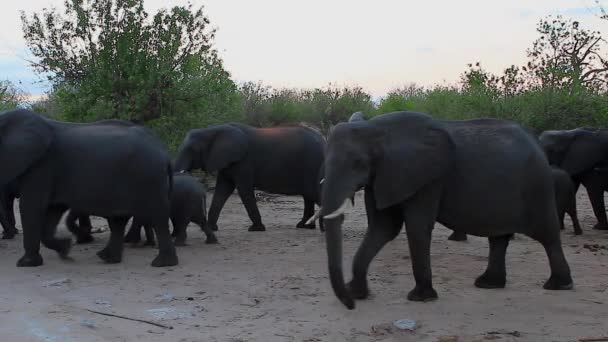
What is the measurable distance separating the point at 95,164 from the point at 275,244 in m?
2.71

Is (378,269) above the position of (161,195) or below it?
below

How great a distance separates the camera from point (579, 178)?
11.0m

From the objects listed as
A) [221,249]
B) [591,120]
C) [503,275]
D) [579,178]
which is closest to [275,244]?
[221,249]

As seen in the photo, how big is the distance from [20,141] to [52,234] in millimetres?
1074

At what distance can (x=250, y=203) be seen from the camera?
35.8 feet

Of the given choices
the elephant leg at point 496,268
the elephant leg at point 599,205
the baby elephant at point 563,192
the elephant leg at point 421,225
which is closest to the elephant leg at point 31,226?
the elephant leg at point 421,225

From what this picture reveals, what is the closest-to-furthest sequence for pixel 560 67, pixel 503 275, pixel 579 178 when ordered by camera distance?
1. pixel 503 275
2. pixel 579 178
3. pixel 560 67

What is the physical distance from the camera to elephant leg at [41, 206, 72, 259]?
26.9 ft

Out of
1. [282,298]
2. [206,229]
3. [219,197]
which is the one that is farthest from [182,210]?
[282,298]

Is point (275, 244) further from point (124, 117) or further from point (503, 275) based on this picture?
point (124, 117)

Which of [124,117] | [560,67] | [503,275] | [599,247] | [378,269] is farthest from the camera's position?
[560,67]

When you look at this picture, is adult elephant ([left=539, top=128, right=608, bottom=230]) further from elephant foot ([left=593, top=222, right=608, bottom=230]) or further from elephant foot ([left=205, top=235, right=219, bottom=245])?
elephant foot ([left=205, top=235, right=219, bottom=245])

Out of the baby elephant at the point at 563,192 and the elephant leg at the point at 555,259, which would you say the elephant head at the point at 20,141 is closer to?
the elephant leg at the point at 555,259

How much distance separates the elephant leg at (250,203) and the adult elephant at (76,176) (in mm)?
2680
